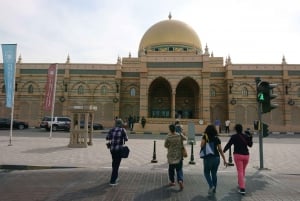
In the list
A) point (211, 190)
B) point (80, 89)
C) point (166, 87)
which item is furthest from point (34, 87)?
point (211, 190)

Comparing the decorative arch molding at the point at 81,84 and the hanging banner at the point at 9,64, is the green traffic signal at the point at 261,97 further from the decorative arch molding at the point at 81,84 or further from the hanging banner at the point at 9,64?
the decorative arch molding at the point at 81,84

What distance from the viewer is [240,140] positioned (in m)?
5.90

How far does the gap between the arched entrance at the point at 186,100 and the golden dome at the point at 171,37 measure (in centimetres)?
587

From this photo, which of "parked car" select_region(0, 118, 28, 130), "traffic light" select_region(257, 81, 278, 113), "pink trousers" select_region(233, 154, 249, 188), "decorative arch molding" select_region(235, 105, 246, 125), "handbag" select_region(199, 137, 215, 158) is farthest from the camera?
"decorative arch molding" select_region(235, 105, 246, 125)

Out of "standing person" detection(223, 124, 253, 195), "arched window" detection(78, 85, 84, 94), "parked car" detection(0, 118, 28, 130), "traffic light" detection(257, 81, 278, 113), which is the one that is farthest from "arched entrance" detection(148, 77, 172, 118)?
"standing person" detection(223, 124, 253, 195)

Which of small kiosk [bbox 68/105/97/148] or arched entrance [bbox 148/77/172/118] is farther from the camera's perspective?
arched entrance [bbox 148/77/172/118]

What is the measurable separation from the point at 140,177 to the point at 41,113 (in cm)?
3079

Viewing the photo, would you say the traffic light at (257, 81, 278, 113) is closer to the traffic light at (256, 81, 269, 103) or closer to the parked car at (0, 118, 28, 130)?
the traffic light at (256, 81, 269, 103)

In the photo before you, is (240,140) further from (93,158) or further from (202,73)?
(202,73)

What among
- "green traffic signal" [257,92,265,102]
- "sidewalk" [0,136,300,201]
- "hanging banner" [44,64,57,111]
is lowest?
"sidewalk" [0,136,300,201]

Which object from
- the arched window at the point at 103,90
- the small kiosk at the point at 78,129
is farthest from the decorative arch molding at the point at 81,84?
the small kiosk at the point at 78,129

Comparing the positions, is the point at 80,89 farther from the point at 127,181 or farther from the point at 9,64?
the point at 127,181

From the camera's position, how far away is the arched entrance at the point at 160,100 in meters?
34.8

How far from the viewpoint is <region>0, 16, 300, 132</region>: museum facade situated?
30.9 meters
